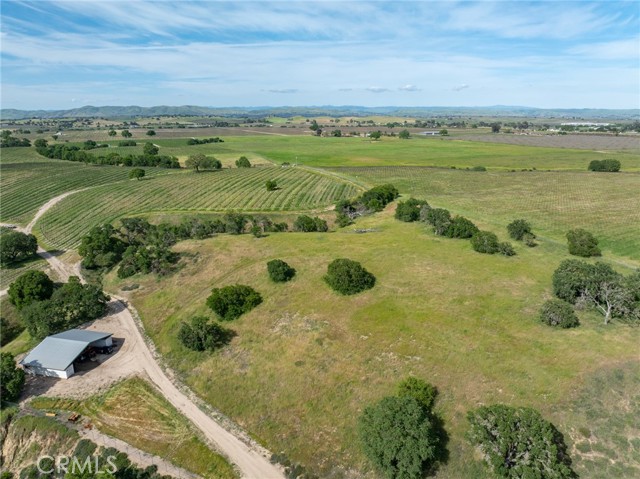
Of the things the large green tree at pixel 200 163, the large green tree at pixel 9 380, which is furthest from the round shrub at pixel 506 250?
the large green tree at pixel 200 163

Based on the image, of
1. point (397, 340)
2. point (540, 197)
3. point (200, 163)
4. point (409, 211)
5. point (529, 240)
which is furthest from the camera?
point (200, 163)

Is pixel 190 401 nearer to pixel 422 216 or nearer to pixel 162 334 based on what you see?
pixel 162 334

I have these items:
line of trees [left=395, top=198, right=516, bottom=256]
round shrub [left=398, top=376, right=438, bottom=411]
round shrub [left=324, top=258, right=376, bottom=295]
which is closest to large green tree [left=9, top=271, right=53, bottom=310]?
round shrub [left=324, top=258, right=376, bottom=295]

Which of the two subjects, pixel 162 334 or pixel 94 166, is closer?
pixel 162 334

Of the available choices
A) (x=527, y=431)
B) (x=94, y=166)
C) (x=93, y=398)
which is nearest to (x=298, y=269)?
(x=93, y=398)

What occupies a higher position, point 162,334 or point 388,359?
point 388,359

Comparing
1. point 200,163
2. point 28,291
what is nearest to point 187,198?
point 200,163

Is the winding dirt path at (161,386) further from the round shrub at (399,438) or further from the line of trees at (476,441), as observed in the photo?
the line of trees at (476,441)

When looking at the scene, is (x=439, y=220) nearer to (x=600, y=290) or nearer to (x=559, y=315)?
(x=600, y=290)
